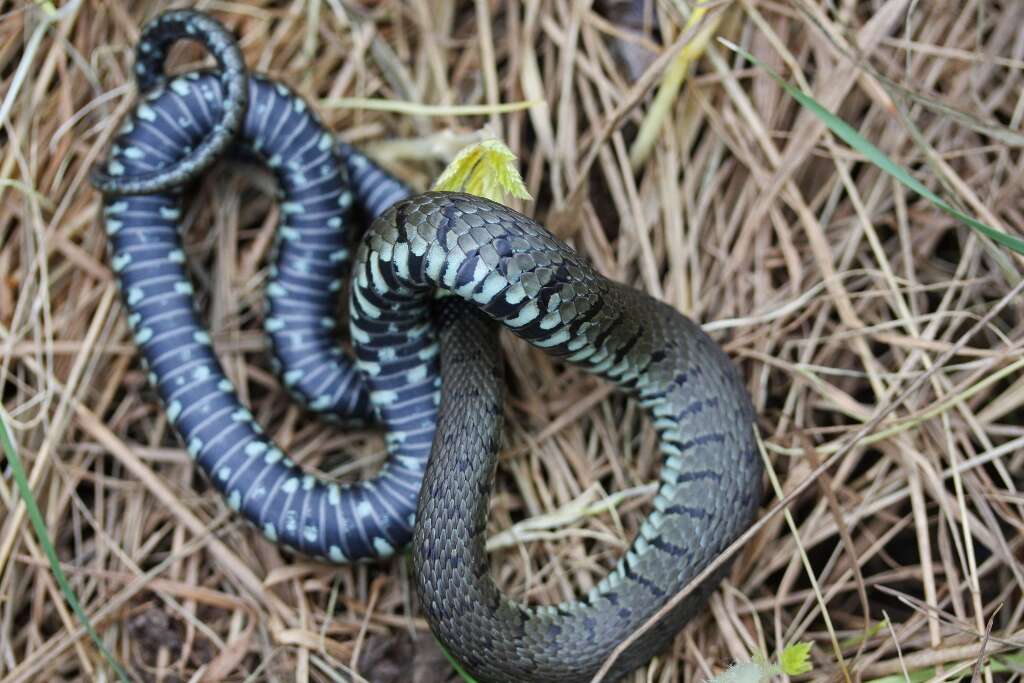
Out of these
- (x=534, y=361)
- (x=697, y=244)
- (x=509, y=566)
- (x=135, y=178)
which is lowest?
(x=509, y=566)

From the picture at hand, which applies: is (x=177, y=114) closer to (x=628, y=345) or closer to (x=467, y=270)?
(x=467, y=270)

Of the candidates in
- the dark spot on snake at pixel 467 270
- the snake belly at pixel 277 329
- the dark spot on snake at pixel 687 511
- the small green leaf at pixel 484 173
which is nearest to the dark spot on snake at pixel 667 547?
the dark spot on snake at pixel 687 511

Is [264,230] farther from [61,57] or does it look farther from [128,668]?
[128,668]

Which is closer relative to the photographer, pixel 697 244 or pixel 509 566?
pixel 509 566

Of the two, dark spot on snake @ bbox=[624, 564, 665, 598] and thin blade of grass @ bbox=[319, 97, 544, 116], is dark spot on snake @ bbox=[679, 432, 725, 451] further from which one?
thin blade of grass @ bbox=[319, 97, 544, 116]

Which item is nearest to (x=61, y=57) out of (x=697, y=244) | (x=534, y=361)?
(x=534, y=361)

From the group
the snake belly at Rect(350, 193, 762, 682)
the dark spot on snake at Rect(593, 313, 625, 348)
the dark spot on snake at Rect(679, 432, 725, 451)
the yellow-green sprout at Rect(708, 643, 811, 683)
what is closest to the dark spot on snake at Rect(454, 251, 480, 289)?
the snake belly at Rect(350, 193, 762, 682)
